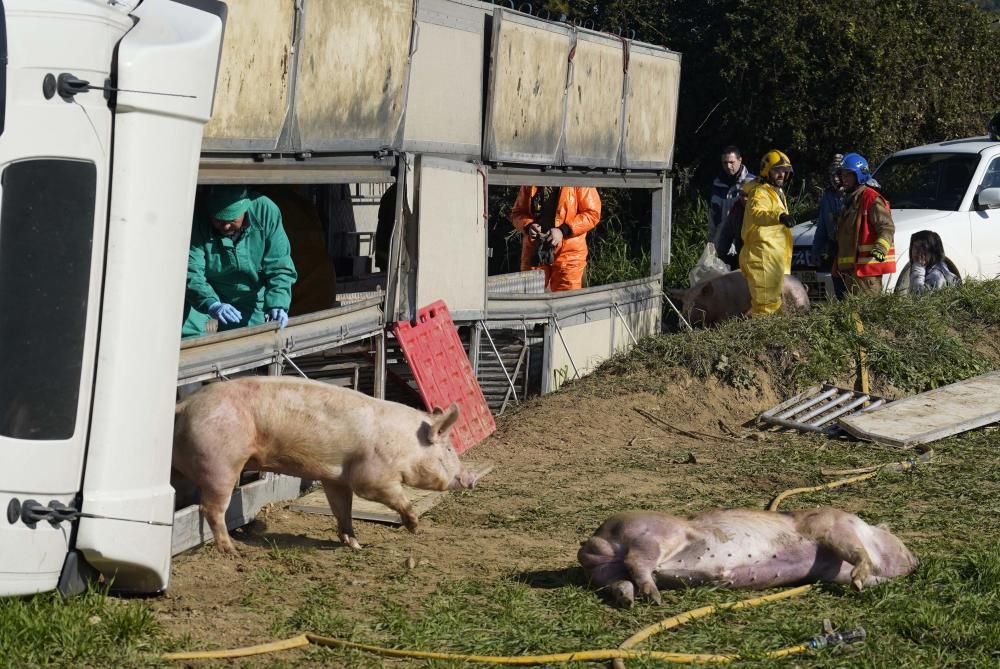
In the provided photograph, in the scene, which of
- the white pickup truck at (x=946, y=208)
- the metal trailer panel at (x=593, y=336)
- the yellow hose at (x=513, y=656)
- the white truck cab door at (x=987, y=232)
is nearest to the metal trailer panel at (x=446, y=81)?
the metal trailer panel at (x=593, y=336)

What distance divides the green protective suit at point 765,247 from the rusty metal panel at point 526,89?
2145mm

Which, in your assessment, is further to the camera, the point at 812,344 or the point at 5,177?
the point at 812,344

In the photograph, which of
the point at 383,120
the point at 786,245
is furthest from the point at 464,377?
the point at 786,245

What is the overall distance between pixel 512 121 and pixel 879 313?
408 cm

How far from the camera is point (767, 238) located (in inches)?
490

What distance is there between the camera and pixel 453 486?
7598 millimetres

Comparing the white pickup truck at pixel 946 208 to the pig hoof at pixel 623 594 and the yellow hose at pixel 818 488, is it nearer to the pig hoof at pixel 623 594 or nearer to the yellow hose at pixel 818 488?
the yellow hose at pixel 818 488

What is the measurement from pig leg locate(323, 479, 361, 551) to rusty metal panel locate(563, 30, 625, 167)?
517 centimetres

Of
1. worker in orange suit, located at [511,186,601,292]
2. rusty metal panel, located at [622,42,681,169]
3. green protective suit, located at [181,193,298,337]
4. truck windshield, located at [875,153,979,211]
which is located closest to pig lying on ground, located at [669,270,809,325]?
worker in orange suit, located at [511,186,601,292]

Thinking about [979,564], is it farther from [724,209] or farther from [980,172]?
[980,172]

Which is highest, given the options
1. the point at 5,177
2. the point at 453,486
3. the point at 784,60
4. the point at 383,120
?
the point at 784,60

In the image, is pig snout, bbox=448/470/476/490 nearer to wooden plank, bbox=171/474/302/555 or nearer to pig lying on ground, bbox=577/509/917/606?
wooden plank, bbox=171/474/302/555

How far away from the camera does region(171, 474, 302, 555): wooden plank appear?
6.79 m

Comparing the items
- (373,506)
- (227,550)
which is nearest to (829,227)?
(373,506)
